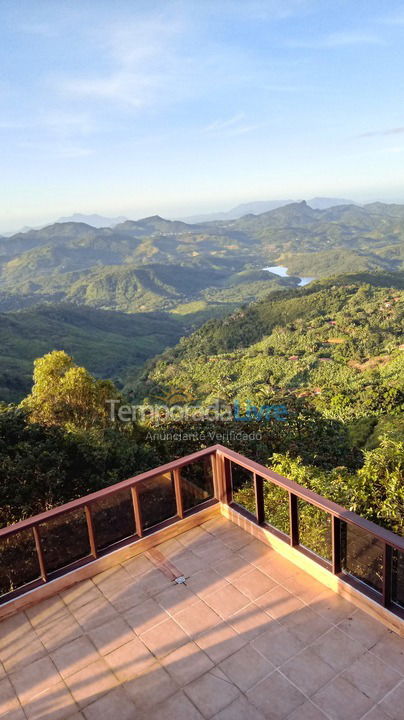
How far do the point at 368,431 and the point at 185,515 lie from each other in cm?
1843

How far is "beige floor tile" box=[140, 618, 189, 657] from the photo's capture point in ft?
12.2

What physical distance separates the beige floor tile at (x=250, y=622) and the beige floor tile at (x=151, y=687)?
2.24 ft

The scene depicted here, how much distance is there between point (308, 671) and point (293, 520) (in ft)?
4.27

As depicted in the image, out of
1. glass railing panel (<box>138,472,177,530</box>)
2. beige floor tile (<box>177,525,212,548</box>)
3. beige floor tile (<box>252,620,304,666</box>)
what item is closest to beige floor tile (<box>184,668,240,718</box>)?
beige floor tile (<box>252,620,304,666</box>)

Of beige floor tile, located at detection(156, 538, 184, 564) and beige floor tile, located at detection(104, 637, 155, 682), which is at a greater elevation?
beige floor tile, located at detection(156, 538, 184, 564)

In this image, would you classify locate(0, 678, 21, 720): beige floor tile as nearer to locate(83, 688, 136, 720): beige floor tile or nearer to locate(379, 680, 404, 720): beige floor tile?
locate(83, 688, 136, 720): beige floor tile

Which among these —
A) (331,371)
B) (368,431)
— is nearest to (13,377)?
(331,371)

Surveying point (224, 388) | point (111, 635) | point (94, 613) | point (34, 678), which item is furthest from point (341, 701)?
point (224, 388)

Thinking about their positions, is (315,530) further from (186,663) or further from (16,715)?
(16,715)

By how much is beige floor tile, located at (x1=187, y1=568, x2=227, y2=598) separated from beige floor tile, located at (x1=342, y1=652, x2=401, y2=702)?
1359 mm

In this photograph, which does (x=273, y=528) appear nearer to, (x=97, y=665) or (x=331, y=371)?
(x=97, y=665)

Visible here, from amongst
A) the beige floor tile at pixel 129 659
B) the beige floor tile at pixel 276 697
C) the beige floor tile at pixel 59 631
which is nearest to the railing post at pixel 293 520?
the beige floor tile at pixel 276 697

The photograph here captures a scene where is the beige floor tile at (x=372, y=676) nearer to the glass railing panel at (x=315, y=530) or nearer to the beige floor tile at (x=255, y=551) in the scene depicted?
the glass railing panel at (x=315, y=530)

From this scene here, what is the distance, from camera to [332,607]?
396 cm
